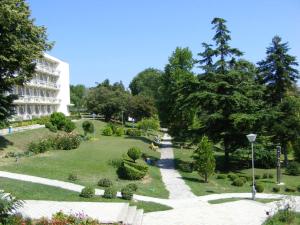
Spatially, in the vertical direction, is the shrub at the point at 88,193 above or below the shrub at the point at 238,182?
above

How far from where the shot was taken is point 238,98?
34188 mm

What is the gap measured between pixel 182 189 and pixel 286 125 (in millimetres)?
16472

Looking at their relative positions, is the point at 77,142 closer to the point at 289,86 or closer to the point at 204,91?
the point at 204,91

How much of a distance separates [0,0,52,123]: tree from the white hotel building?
26901mm

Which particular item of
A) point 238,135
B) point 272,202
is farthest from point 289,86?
point 272,202

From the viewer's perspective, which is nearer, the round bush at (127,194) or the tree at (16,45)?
the round bush at (127,194)

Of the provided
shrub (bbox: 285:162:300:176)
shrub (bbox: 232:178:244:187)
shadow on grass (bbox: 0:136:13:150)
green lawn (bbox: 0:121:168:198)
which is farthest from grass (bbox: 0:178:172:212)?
shrub (bbox: 285:162:300:176)

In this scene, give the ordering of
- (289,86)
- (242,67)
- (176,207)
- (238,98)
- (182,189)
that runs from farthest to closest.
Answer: (289,86), (242,67), (238,98), (182,189), (176,207)

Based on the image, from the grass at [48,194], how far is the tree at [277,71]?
26.6 metres

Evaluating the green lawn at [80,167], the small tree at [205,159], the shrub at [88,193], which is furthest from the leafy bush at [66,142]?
the shrub at [88,193]

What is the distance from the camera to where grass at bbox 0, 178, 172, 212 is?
18.4 meters

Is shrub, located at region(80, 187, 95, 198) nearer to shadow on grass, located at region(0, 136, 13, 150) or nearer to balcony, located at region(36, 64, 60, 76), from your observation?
shadow on grass, located at region(0, 136, 13, 150)

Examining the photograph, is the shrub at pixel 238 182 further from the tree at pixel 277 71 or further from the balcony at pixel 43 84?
the balcony at pixel 43 84

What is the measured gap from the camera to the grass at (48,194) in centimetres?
1841
